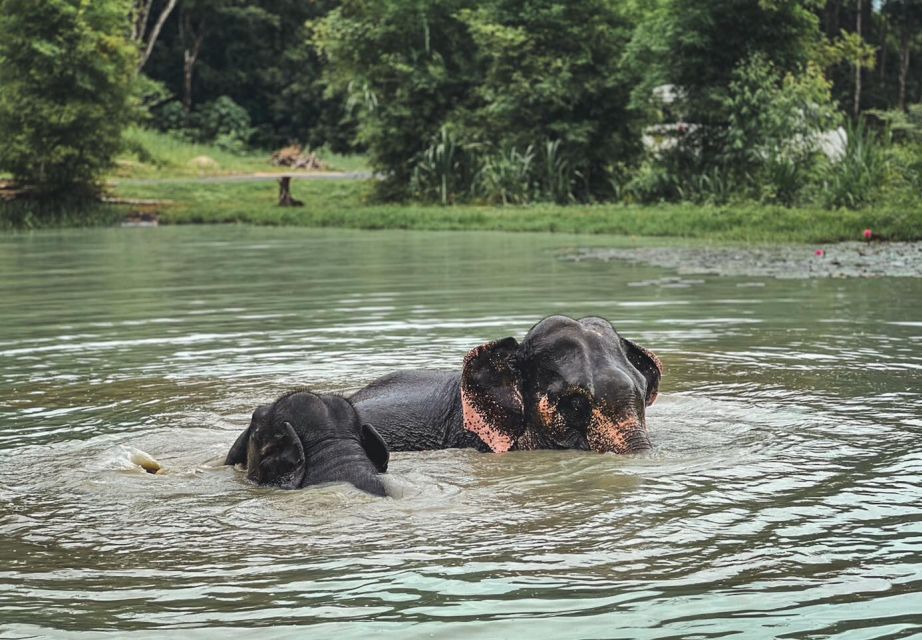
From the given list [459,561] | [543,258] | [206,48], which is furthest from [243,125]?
[459,561]

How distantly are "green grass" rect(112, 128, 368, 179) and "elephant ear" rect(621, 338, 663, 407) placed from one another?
3373 cm

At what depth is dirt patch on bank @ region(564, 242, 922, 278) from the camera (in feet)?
53.0

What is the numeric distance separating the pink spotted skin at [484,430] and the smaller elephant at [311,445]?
645 mm

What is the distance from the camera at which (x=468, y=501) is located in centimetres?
570

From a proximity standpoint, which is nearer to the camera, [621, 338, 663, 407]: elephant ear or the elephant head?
the elephant head

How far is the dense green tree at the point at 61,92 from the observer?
33.7 m

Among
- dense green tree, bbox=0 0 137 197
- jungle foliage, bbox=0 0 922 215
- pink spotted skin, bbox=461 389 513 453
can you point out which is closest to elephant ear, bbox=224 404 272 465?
pink spotted skin, bbox=461 389 513 453

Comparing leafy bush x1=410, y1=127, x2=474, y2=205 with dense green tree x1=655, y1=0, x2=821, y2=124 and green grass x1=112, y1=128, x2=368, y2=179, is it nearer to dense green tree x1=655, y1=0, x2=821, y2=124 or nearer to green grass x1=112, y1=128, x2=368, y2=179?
dense green tree x1=655, y1=0, x2=821, y2=124

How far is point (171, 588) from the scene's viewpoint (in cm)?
447

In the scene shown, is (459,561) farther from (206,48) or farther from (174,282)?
(206,48)

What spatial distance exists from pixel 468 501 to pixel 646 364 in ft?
5.14

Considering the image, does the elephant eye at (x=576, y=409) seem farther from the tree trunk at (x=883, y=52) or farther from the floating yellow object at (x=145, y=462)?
the tree trunk at (x=883, y=52)

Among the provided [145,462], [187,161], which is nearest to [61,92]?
[187,161]

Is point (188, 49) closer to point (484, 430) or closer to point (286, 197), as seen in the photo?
point (286, 197)
